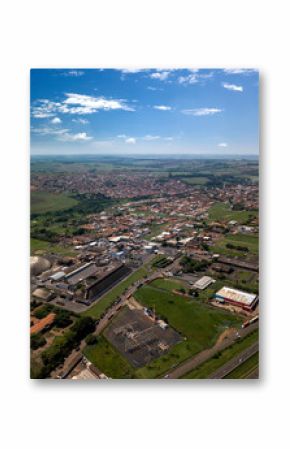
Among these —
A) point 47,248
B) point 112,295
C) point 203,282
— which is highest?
point 47,248

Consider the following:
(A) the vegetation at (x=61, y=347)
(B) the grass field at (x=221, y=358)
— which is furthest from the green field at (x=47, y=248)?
(B) the grass field at (x=221, y=358)

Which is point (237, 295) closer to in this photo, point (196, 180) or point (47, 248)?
point (196, 180)

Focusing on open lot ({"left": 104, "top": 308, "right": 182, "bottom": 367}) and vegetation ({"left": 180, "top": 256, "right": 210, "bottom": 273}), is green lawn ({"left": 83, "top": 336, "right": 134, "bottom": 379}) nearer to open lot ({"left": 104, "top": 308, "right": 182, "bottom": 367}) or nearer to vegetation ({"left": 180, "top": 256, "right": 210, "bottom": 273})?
open lot ({"left": 104, "top": 308, "right": 182, "bottom": 367})

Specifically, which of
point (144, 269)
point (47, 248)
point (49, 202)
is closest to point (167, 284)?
point (144, 269)

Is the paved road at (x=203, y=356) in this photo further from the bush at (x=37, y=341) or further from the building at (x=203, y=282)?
the bush at (x=37, y=341)
